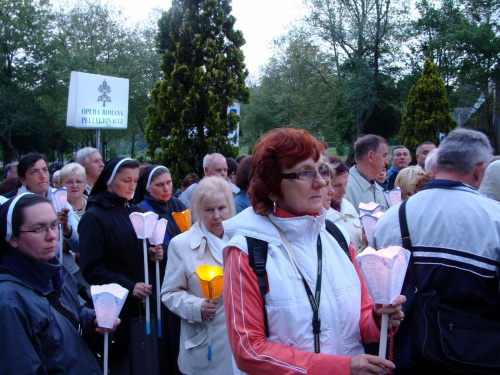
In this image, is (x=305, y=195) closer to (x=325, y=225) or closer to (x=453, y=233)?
(x=325, y=225)

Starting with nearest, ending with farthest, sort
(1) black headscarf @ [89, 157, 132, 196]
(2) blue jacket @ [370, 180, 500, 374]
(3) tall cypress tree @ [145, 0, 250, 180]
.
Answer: (2) blue jacket @ [370, 180, 500, 374] → (1) black headscarf @ [89, 157, 132, 196] → (3) tall cypress tree @ [145, 0, 250, 180]

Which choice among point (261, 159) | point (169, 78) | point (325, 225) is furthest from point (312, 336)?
point (169, 78)

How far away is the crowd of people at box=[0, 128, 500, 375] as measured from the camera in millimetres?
1889

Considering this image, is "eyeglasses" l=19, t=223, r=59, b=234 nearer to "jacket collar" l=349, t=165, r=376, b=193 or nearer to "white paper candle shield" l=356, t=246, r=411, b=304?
"white paper candle shield" l=356, t=246, r=411, b=304

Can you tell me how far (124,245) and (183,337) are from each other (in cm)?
93

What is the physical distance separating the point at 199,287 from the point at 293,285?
5.69ft

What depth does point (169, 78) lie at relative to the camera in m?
10.2

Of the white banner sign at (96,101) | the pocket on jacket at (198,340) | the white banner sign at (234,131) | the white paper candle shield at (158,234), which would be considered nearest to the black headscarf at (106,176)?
the white paper candle shield at (158,234)

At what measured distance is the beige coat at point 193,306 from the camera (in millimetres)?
3320

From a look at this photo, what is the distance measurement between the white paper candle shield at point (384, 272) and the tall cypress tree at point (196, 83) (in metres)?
8.13

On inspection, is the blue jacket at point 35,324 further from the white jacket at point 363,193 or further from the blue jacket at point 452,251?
the white jacket at point 363,193

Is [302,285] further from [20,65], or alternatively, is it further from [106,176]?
[20,65]

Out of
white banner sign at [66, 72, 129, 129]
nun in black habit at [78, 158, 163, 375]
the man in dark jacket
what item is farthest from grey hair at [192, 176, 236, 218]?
white banner sign at [66, 72, 129, 129]

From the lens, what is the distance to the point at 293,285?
1909 millimetres
